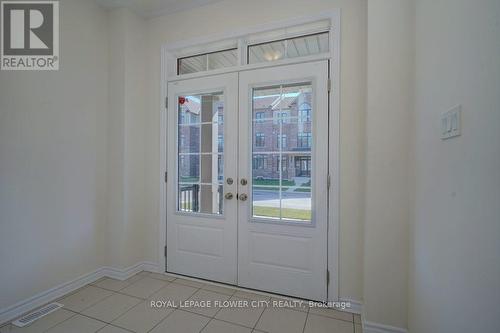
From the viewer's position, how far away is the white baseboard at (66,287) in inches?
73.4

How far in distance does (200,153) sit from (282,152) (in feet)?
3.00

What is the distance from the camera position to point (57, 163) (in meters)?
2.18

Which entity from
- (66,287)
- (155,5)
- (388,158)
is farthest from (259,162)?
(66,287)

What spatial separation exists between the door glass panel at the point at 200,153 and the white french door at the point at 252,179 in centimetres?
1

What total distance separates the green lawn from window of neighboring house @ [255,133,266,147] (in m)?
0.62

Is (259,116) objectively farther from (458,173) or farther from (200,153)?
(458,173)

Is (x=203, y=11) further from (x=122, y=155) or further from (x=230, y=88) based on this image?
(x=122, y=155)

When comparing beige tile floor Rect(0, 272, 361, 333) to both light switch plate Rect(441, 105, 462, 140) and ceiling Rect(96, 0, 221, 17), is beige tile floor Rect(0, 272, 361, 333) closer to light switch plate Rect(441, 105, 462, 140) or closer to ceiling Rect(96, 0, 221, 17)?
light switch plate Rect(441, 105, 462, 140)

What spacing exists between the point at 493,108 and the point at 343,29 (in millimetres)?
1567

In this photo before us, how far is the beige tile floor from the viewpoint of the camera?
177 centimetres

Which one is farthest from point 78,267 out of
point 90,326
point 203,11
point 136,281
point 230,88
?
point 203,11

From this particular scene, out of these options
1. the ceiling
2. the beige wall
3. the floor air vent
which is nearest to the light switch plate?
the beige wall

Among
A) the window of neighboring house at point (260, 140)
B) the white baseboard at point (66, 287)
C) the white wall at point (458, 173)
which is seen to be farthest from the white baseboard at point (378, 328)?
the white baseboard at point (66, 287)

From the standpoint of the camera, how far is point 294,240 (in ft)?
7.10
